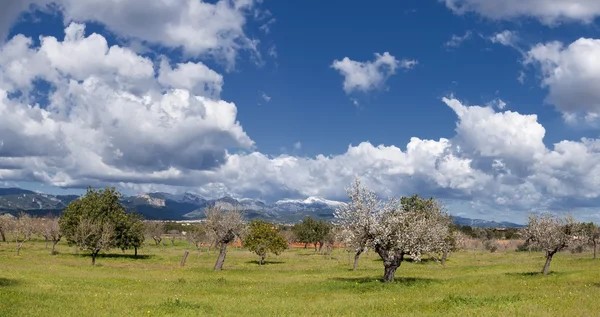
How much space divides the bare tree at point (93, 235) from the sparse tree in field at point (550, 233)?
63893 mm

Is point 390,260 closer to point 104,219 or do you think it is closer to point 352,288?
point 352,288

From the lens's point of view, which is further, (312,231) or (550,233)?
(312,231)

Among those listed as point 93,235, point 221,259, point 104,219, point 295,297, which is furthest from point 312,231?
point 295,297

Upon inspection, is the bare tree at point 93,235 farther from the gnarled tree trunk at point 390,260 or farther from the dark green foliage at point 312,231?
the dark green foliage at point 312,231

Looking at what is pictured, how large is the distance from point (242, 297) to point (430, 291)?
15.7 meters

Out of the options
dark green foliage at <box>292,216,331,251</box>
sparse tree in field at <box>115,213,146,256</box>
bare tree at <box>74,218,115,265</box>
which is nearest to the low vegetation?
bare tree at <box>74,218,115,265</box>

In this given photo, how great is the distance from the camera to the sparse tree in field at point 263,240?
83700 millimetres

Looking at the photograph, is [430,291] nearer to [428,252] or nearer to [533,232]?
[428,252]

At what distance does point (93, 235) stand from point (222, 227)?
32.1 meters

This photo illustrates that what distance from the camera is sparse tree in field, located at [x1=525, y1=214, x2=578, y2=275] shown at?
54.0 m

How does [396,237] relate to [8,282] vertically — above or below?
above

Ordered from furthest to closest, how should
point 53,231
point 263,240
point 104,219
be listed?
point 53,231
point 104,219
point 263,240

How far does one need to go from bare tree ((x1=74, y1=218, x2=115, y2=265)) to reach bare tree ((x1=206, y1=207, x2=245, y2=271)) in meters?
20.9

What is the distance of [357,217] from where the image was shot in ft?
151
